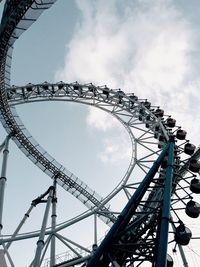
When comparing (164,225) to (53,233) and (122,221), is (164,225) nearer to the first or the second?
(122,221)

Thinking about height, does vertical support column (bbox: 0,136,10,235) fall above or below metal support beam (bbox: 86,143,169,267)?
above

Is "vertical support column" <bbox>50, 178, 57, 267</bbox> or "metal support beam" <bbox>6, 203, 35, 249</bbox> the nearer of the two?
"vertical support column" <bbox>50, 178, 57, 267</bbox>

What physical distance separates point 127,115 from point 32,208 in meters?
7.58

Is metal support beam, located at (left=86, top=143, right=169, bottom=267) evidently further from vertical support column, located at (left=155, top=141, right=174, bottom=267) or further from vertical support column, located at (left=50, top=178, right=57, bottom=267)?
vertical support column, located at (left=50, top=178, right=57, bottom=267)

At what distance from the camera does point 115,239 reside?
12.1 m

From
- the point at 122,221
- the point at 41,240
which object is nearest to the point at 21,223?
the point at 41,240

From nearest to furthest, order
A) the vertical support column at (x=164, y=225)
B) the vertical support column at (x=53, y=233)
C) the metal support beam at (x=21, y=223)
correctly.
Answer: the vertical support column at (x=164, y=225) → the vertical support column at (x=53, y=233) → the metal support beam at (x=21, y=223)

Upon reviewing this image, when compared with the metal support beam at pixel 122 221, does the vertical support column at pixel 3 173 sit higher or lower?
higher

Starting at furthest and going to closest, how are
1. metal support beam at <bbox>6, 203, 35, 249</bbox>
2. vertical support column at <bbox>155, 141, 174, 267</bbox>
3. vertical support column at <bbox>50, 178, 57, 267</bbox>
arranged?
metal support beam at <bbox>6, 203, 35, 249</bbox> → vertical support column at <bbox>50, 178, 57, 267</bbox> → vertical support column at <bbox>155, 141, 174, 267</bbox>

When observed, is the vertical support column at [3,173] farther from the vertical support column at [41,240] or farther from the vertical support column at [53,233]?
the vertical support column at [53,233]

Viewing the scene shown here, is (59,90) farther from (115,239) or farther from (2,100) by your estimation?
(115,239)

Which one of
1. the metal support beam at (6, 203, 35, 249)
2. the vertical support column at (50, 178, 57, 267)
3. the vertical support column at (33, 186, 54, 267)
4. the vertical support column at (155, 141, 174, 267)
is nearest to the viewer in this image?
the vertical support column at (155, 141, 174, 267)

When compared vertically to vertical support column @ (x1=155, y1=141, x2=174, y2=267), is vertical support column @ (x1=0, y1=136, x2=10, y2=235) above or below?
above

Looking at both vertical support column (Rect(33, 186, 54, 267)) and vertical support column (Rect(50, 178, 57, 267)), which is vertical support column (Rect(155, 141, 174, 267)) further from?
vertical support column (Rect(50, 178, 57, 267))
